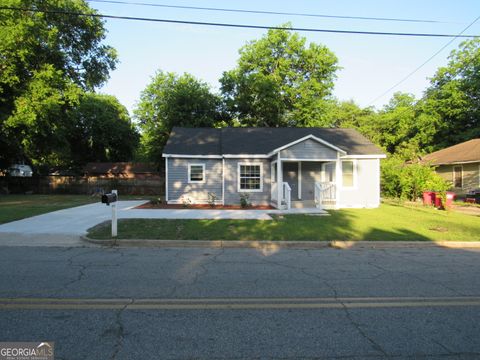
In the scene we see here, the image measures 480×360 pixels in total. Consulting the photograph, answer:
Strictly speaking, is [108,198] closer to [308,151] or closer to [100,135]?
[308,151]

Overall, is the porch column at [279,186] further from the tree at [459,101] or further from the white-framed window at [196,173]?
the tree at [459,101]

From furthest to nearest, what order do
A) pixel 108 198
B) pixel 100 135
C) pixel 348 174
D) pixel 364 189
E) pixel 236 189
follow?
pixel 100 135, pixel 236 189, pixel 348 174, pixel 364 189, pixel 108 198

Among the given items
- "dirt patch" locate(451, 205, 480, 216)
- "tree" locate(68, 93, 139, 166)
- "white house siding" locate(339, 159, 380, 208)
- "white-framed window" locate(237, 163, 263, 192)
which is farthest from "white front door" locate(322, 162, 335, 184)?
"tree" locate(68, 93, 139, 166)

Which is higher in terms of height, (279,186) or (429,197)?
(279,186)

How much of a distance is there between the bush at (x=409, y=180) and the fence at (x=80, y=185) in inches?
757

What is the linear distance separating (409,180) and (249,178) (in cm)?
1043

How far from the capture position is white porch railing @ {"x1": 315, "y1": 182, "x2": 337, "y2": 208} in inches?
703

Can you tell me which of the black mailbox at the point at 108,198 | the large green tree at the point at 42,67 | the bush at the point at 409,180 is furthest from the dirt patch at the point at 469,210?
the large green tree at the point at 42,67

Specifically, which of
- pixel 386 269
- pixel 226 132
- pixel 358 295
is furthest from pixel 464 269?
pixel 226 132

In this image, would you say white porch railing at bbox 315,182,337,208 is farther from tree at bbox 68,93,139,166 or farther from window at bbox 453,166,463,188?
tree at bbox 68,93,139,166

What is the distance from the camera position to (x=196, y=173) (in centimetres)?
2017

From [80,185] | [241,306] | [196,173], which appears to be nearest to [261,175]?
[196,173]

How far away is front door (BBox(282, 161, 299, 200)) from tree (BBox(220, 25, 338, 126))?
1738 centimetres

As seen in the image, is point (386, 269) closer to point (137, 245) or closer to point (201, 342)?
point (201, 342)
